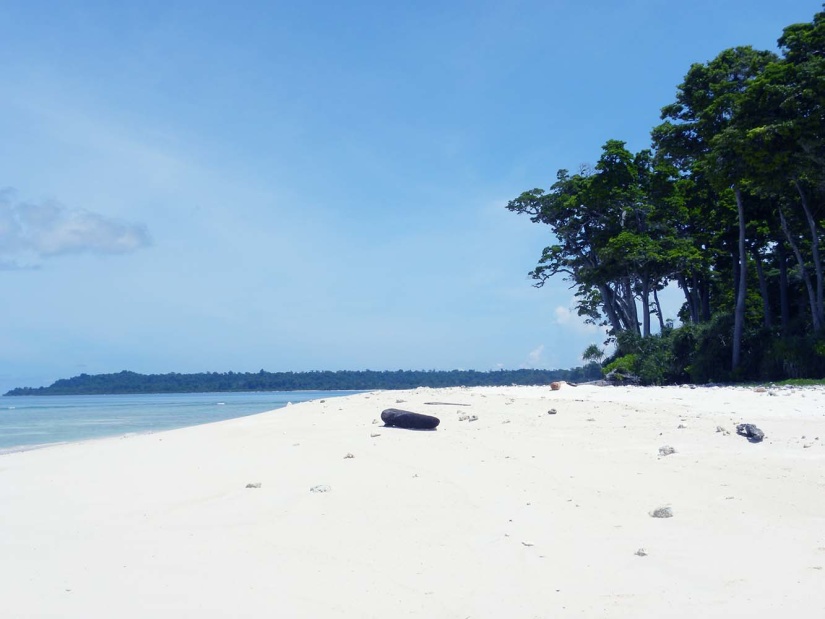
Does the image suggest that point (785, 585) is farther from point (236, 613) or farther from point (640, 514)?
point (236, 613)

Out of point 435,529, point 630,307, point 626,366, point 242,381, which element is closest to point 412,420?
point 435,529

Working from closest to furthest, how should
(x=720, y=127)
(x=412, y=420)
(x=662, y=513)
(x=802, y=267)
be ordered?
(x=662, y=513)
(x=412, y=420)
(x=802, y=267)
(x=720, y=127)

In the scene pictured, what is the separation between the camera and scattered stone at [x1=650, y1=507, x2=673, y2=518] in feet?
17.1

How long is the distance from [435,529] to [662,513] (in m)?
1.80

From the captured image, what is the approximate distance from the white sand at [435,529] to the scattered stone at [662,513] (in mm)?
53

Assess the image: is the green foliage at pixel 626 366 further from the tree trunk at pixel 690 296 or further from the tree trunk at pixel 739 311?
the tree trunk at pixel 690 296

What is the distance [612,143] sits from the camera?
33.5 metres

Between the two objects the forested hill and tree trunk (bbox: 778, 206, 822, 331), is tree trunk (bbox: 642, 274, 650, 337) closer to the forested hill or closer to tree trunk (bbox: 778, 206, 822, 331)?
tree trunk (bbox: 778, 206, 822, 331)

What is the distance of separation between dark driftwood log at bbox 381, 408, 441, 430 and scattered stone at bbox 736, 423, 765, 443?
4304 mm

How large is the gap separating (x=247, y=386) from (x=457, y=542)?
401ft

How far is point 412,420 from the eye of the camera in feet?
34.4

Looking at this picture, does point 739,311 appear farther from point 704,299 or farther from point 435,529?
point 435,529

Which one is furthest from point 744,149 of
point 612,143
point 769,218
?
point 612,143

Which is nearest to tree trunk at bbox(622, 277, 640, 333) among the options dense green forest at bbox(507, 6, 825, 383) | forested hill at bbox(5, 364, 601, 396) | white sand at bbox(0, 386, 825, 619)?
dense green forest at bbox(507, 6, 825, 383)
